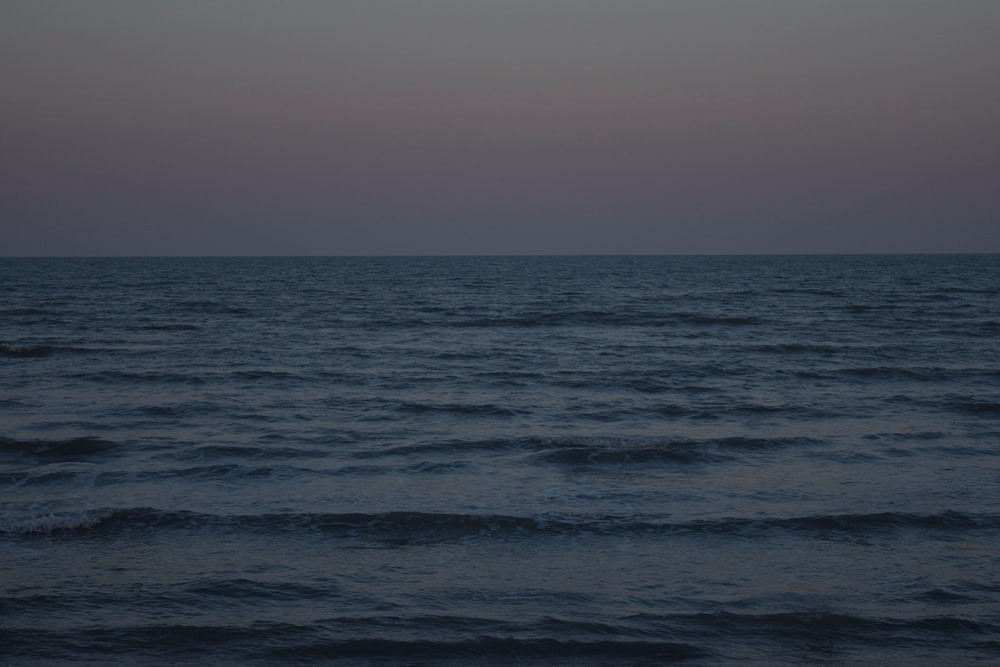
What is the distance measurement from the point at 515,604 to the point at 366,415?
8.77 metres

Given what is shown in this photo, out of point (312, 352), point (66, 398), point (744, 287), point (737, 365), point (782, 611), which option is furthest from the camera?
point (744, 287)

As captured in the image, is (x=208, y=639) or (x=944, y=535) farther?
(x=944, y=535)

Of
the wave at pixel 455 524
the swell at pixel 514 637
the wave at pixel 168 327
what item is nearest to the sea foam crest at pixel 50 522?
the wave at pixel 455 524

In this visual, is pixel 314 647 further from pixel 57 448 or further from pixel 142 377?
pixel 142 377

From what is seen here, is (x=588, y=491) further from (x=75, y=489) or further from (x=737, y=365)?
(x=737, y=365)

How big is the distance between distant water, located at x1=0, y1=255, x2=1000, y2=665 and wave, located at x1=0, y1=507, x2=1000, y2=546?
0.13 ft

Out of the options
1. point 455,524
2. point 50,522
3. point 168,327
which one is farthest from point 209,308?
point 455,524

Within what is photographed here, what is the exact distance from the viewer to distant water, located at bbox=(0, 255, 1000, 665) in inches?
252

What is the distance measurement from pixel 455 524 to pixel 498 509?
69 cm

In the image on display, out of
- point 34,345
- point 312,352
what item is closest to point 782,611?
point 312,352

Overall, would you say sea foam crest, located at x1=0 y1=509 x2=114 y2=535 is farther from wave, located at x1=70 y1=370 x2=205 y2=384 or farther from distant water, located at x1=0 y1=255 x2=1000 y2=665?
wave, located at x1=70 y1=370 x2=205 y2=384

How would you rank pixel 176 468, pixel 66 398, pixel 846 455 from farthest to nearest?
pixel 66 398 < pixel 846 455 < pixel 176 468

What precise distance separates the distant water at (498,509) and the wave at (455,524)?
0.04 metres

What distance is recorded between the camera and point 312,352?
79.5 feet
